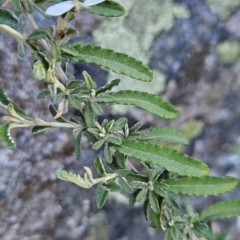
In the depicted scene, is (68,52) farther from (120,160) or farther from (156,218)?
(156,218)

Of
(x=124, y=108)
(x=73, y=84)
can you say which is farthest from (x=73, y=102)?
(x=124, y=108)

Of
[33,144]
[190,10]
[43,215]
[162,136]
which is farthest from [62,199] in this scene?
[190,10]

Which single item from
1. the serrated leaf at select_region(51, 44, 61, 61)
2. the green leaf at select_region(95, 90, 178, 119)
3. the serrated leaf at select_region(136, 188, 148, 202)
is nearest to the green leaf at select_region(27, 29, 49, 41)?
the serrated leaf at select_region(51, 44, 61, 61)

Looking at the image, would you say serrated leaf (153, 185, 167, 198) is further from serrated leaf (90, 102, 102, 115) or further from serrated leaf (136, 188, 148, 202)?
serrated leaf (90, 102, 102, 115)

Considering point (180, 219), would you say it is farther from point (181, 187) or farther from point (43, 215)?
point (43, 215)

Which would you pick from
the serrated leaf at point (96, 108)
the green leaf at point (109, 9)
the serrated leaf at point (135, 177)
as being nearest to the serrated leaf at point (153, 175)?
the serrated leaf at point (135, 177)

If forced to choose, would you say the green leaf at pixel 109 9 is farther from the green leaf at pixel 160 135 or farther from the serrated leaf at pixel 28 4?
the green leaf at pixel 160 135
